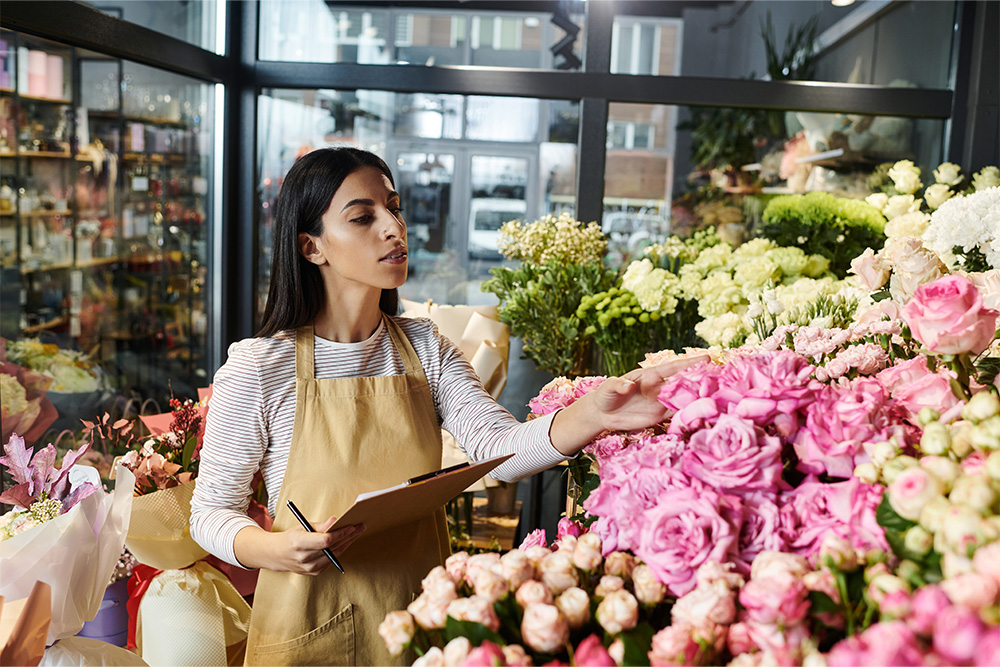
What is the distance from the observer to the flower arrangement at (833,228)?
2.70 metres

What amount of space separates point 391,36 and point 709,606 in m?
2.89

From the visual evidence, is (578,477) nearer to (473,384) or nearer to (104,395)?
(473,384)

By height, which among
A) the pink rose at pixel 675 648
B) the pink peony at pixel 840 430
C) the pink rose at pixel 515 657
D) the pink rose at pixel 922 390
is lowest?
the pink rose at pixel 515 657

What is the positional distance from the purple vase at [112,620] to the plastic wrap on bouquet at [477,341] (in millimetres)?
974

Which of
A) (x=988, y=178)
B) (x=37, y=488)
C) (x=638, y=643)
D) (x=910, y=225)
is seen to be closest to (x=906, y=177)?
(x=988, y=178)

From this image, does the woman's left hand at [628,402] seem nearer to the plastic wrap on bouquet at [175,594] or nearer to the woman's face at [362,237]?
the woman's face at [362,237]

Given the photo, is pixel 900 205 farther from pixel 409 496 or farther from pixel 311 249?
pixel 409 496

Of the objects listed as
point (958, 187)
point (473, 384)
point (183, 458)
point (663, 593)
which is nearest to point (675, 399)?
point (663, 593)

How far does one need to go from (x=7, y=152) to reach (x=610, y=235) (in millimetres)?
2095

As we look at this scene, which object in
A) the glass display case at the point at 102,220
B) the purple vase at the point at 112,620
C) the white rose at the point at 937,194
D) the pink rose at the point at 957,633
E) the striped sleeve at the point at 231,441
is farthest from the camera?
the white rose at the point at 937,194

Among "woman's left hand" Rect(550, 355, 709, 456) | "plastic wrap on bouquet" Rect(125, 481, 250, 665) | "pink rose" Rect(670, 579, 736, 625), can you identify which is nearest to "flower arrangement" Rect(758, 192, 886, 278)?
"woman's left hand" Rect(550, 355, 709, 456)

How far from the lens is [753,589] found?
603mm

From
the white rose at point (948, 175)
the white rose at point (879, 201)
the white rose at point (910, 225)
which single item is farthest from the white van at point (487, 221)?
the white rose at point (948, 175)

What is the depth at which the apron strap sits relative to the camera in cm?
144
